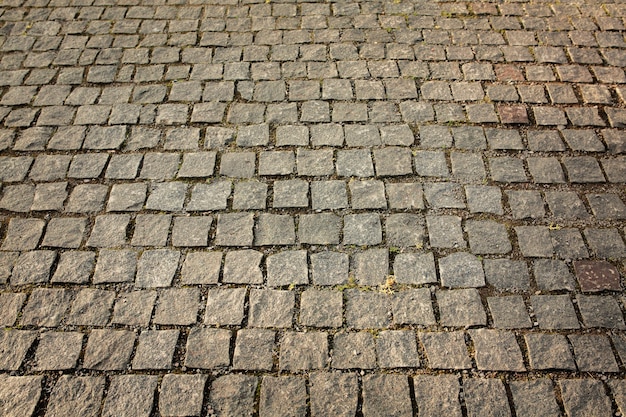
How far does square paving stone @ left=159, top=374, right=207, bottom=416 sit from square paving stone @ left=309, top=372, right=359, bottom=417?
2.13ft

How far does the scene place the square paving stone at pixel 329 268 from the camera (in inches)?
132

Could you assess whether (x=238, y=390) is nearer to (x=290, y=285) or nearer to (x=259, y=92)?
(x=290, y=285)

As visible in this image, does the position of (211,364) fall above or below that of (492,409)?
above

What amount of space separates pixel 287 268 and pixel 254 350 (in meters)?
0.63

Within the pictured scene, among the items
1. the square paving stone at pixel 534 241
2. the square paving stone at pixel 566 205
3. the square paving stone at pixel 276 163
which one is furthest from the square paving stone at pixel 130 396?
the square paving stone at pixel 566 205

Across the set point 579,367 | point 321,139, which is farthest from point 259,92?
point 579,367

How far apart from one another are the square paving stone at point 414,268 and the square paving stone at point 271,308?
0.75 m

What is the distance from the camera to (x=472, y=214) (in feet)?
12.2

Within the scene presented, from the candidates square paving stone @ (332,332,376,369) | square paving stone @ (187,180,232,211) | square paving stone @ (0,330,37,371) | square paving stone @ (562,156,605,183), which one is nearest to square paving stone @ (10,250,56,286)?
square paving stone @ (0,330,37,371)

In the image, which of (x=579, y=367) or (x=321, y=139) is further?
(x=321, y=139)

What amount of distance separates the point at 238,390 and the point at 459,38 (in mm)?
4271

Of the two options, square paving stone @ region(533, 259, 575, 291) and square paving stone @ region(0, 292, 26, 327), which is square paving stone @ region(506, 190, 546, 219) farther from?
square paving stone @ region(0, 292, 26, 327)

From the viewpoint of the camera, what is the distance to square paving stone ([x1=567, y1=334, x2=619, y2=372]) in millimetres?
2932

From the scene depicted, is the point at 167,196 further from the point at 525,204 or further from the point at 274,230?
the point at 525,204
